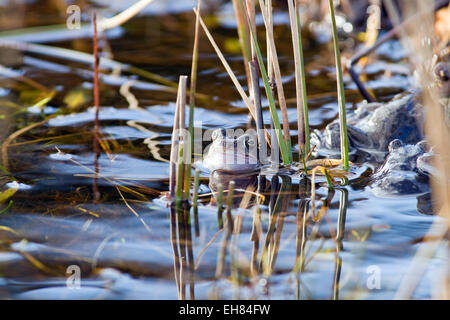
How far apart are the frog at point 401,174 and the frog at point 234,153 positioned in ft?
1.87

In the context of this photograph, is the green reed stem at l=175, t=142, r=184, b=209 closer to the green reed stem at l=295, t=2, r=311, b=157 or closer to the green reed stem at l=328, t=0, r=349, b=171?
the green reed stem at l=295, t=2, r=311, b=157

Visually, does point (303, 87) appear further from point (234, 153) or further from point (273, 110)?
point (234, 153)

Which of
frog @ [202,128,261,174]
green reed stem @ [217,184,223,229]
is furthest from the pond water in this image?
frog @ [202,128,261,174]

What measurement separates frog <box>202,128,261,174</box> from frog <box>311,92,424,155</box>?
0.45 m

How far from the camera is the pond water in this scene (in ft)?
5.65

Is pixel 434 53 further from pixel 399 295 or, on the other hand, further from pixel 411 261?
pixel 399 295

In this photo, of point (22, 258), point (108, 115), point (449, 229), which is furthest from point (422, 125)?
point (22, 258)

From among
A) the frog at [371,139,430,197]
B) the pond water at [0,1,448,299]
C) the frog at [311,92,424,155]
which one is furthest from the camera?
the frog at [311,92,424,155]

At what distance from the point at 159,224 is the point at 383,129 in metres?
1.34

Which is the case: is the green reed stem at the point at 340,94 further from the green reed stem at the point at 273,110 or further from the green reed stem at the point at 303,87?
the green reed stem at the point at 273,110

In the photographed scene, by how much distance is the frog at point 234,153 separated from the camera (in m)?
2.43

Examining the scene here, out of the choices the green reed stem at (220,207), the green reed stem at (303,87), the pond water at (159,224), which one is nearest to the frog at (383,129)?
the pond water at (159,224)

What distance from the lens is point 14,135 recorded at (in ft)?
9.37

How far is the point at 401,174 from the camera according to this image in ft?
7.52
